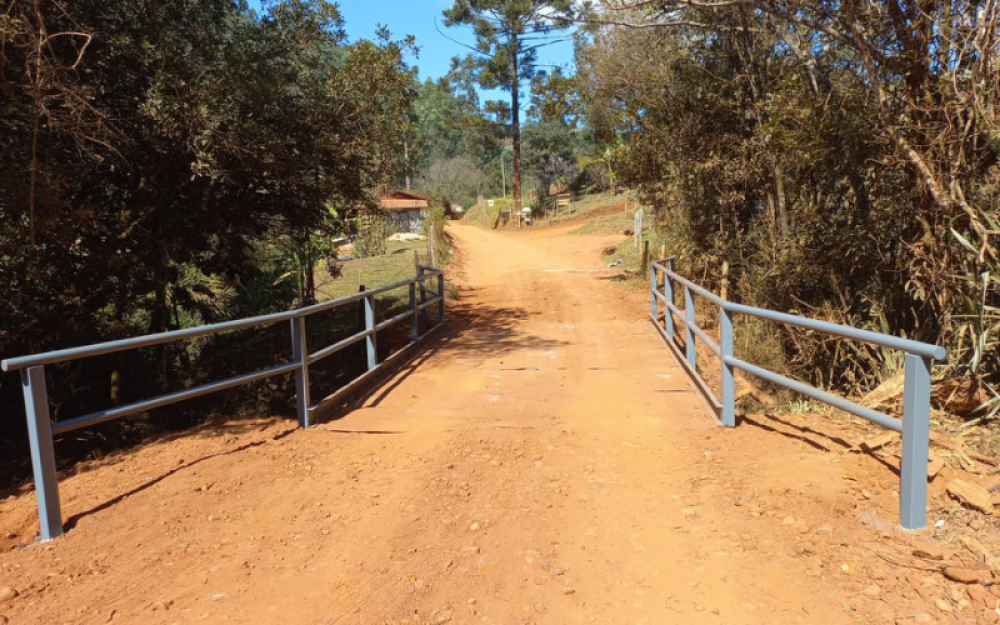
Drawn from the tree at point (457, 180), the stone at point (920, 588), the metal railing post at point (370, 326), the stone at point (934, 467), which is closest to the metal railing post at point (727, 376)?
the stone at point (934, 467)

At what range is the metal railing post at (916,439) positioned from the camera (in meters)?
3.46

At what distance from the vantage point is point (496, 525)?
4.02 m

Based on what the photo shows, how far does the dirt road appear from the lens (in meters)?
3.17

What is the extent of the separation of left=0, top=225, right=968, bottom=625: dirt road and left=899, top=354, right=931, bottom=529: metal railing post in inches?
8.0

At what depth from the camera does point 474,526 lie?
4.02 metres

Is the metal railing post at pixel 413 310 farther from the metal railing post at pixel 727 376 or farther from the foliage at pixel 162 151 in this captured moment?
the metal railing post at pixel 727 376

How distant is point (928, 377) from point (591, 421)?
3.03 meters

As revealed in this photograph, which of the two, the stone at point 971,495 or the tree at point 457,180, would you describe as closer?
the stone at point 971,495

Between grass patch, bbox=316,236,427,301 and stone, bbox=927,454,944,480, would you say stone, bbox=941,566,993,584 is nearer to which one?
stone, bbox=927,454,944,480

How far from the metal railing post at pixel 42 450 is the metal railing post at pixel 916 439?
14.6ft

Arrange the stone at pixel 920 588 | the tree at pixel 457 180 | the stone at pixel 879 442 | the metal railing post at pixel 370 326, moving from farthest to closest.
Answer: the tree at pixel 457 180, the metal railing post at pixel 370 326, the stone at pixel 879 442, the stone at pixel 920 588

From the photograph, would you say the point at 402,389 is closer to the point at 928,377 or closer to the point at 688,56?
the point at 928,377

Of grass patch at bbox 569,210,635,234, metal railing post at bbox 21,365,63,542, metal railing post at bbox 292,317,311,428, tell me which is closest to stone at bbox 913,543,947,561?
metal railing post at bbox 21,365,63,542

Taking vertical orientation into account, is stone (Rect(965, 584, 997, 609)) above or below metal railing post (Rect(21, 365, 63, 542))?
below
